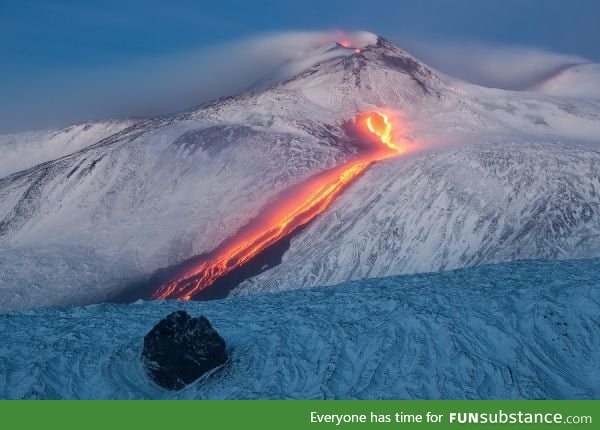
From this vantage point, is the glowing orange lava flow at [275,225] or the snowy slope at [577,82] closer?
the glowing orange lava flow at [275,225]

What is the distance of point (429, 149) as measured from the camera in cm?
7869

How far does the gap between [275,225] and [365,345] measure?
41.5 meters

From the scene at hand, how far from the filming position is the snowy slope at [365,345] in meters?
25.0

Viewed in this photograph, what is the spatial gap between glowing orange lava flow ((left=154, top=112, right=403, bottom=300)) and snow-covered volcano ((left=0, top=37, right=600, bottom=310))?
1613mm

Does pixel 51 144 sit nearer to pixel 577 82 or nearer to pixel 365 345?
pixel 577 82

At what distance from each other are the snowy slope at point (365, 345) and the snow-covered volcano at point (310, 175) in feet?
85.3

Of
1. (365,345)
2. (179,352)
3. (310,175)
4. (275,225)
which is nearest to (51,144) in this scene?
(310,175)

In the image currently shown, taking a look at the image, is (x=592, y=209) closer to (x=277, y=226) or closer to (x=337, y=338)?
(x=277, y=226)

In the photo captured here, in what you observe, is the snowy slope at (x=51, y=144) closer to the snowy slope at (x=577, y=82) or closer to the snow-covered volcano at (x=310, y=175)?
the snow-covered volcano at (x=310, y=175)

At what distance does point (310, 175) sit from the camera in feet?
251

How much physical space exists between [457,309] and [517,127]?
216ft

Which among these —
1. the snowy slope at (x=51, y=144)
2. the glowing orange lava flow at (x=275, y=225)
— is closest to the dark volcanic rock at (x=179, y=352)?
the glowing orange lava flow at (x=275, y=225)

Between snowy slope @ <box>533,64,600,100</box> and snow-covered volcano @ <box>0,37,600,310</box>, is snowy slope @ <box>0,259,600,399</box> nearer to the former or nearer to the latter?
snow-covered volcano @ <box>0,37,600,310</box>

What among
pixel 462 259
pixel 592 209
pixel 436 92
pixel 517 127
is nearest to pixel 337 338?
pixel 462 259
